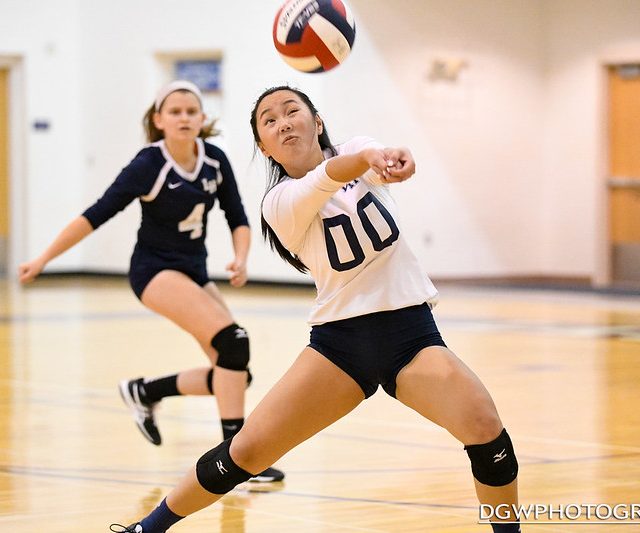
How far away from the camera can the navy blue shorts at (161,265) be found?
6.07 metres

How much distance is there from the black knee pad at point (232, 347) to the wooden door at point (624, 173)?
11731mm

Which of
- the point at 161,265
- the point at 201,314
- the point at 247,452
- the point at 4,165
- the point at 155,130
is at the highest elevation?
the point at 4,165

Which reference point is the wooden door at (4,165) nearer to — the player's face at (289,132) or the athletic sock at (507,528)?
the player's face at (289,132)

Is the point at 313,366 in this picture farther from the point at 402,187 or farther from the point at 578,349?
the point at 402,187

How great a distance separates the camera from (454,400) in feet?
12.2

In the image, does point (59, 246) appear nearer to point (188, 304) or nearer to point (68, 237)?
point (68, 237)

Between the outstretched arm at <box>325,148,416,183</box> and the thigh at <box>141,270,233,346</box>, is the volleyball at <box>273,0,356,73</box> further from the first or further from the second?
the thigh at <box>141,270,233,346</box>

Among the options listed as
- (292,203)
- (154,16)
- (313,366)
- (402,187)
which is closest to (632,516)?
(313,366)

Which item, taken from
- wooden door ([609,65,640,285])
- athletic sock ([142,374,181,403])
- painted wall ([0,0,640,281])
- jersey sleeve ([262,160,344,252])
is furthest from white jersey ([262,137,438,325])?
wooden door ([609,65,640,285])

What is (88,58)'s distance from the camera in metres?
19.0

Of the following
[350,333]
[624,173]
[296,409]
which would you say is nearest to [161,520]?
[296,409]

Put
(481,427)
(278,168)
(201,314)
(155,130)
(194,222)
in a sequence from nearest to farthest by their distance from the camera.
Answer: (481,427)
(278,168)
(201,314)
(194,222)
(155,130)

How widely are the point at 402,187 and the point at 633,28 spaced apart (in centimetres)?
341

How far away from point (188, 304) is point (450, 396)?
7.80 feet
